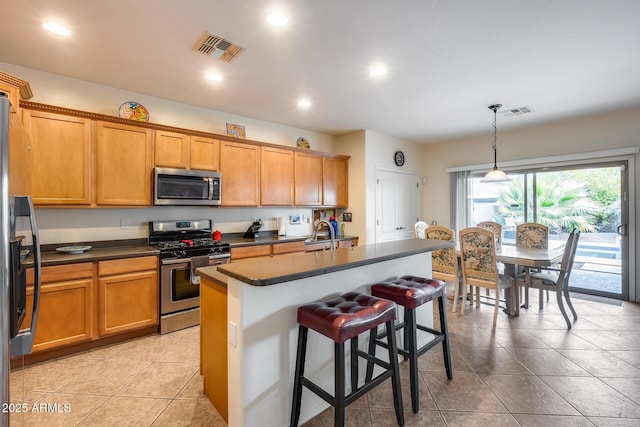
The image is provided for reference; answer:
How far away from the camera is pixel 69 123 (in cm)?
282

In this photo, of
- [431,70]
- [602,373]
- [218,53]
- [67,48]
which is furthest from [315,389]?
[67,48]

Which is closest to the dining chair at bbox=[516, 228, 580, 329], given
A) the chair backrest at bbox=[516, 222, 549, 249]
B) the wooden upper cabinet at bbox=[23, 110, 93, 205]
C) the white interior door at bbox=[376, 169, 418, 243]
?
the chair backrest at bbox=[516, 222, 549, 249]

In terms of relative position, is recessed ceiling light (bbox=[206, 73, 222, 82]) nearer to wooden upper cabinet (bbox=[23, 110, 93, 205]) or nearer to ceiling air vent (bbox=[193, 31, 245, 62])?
ceiling air vent (bbox=[193, 31, 245, 62])

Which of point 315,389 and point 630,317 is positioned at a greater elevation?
point 315,389

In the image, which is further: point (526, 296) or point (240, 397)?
point (526, 296)

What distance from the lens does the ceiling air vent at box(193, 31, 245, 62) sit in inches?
90.7

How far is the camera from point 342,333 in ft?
4.76

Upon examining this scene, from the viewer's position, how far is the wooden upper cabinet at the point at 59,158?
105 inches

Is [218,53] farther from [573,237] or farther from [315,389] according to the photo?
[573,237]

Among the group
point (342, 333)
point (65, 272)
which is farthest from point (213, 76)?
point (342, 333)

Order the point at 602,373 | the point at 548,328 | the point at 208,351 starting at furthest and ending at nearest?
1. the point at 548,328
2. the point at 602,373
3. the point at 208,351

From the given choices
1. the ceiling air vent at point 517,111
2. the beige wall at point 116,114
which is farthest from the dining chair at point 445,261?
the beige wall at point 116,114

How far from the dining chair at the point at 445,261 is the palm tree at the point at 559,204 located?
227 centimetres

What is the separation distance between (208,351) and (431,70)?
3.07 meters
